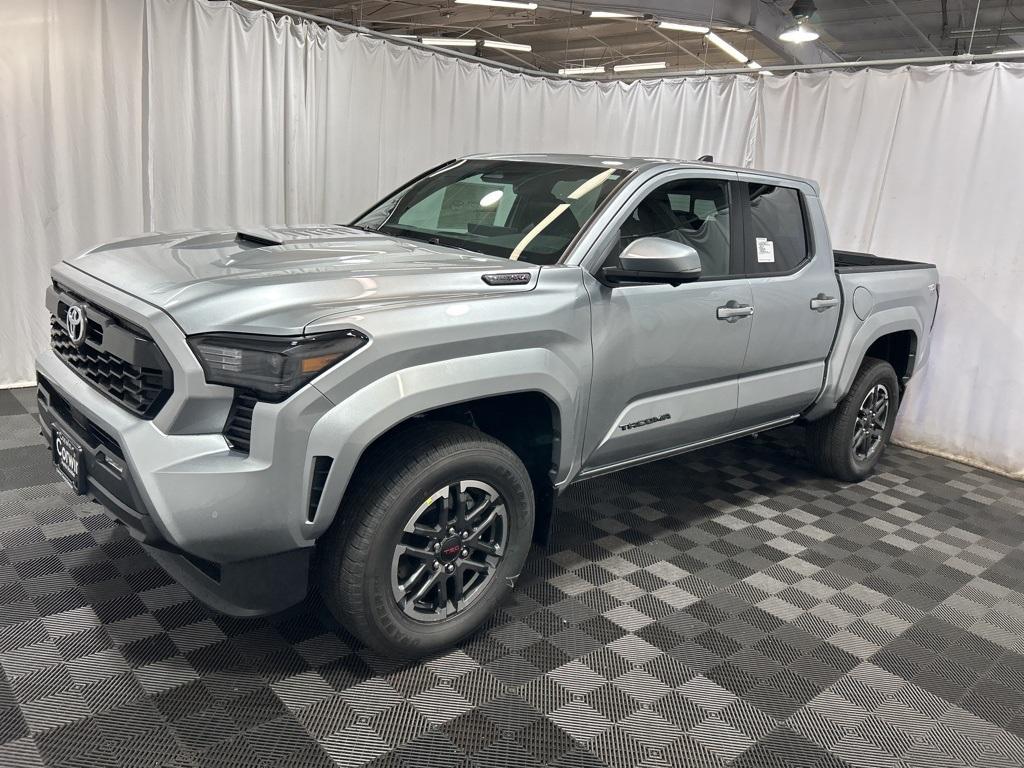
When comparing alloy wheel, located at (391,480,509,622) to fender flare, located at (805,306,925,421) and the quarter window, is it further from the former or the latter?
fender flare, located at (805,306,925,421)

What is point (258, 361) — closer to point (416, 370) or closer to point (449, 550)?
point (416, 370)

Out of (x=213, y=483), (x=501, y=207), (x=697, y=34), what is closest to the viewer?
(x=213, y=483)

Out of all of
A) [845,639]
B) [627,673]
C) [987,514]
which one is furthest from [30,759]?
[987,514]

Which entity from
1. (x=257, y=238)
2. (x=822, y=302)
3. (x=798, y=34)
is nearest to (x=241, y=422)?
(x=257, y=238)

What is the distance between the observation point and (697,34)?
463 inches

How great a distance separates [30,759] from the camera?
2070mm

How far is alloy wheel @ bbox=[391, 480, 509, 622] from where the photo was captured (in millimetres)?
2521

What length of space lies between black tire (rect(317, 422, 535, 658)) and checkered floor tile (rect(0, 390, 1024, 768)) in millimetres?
168

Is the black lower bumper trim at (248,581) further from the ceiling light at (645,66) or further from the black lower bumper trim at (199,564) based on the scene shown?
the ceiling light at (645,66)

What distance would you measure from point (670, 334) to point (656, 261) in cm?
49

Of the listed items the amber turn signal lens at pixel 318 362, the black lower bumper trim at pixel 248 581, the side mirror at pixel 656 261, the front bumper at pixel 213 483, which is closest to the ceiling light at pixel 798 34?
the side mirror at pixel 656 261

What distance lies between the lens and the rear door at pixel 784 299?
3.64 metres

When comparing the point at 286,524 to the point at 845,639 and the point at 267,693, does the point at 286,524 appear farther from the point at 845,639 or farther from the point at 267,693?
the point at 845,639

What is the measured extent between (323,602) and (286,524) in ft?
1.58
